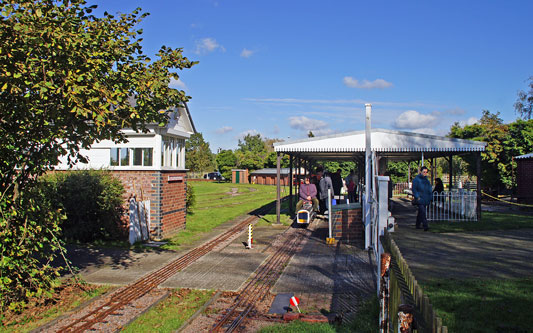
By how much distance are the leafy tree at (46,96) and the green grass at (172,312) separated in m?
1.80

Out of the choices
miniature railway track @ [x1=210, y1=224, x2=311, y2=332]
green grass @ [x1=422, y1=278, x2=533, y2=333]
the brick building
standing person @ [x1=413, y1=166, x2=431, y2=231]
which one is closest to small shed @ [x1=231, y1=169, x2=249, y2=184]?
the brick building

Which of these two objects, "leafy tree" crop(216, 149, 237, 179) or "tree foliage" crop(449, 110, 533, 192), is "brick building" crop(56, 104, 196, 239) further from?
"leafy tree" crop(216, 149, 237, 179)

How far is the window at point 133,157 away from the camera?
1268cm

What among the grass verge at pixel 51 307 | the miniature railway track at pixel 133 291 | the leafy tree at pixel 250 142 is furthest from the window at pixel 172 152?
the leafy tree at pixel 250 142

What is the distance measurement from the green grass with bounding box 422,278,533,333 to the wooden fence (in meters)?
1.30

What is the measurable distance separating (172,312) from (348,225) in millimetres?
6707

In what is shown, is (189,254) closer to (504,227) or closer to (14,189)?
(14,189)

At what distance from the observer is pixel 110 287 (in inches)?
296

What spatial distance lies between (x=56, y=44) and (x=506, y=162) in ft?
94.0

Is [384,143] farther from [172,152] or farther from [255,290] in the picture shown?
[255,290]

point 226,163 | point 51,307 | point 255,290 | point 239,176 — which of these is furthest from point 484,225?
point 226,163

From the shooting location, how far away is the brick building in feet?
40.7

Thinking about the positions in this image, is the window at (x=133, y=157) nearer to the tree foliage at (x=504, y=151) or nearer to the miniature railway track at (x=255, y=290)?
the miniature railway track at (x=255, y=290)

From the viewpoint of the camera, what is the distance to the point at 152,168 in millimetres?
12359
